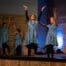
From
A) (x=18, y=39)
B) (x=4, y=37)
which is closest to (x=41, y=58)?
(x=18, y=39)

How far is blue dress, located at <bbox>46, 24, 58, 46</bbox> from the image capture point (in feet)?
9.73

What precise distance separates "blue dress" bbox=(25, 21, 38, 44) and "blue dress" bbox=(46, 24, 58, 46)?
0.51 feet

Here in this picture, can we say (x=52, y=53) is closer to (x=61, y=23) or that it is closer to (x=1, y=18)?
(x=61, y=23)

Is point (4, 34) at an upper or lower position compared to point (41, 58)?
upper

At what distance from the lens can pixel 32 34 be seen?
3.04 m

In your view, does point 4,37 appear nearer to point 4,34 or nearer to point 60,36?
point 4,34

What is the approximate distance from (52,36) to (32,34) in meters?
0.26

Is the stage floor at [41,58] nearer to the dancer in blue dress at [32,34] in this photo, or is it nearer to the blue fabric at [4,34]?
the dancer in blue dress at [32,34]

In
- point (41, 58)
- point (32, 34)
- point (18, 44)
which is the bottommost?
point (41, 58)

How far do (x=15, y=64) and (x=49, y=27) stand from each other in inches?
24.4

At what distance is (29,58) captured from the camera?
2965 mm

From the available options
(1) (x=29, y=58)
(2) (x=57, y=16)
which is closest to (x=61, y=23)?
(2) (x=57, y=16)

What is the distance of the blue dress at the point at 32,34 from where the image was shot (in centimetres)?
303

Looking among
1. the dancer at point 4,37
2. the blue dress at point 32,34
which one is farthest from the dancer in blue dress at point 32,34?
the dancer at point 4,37
